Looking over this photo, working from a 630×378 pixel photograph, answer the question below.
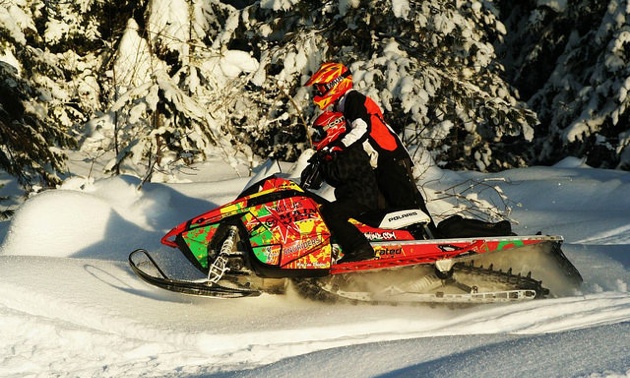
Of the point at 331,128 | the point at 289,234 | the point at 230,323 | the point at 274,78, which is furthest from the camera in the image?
the point at 274,78

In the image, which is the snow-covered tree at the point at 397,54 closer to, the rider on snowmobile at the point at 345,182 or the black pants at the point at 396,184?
the black pants at the point at 396,184

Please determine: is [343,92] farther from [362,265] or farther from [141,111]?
[141,111]

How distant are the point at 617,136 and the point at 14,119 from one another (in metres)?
10.6

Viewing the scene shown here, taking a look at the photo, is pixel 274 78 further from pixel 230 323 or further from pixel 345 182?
pixel 230 323

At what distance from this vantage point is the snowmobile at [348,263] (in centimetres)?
474

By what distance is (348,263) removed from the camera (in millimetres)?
4926

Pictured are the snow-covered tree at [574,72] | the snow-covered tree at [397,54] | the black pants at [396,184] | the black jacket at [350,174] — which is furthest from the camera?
the snow-covered tree at [574,72]

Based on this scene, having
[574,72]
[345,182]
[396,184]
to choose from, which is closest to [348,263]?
[345,182]

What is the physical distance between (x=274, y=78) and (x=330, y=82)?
4198 mm

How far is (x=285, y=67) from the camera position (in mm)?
8836

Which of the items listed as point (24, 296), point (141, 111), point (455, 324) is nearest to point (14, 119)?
point (141, 111)

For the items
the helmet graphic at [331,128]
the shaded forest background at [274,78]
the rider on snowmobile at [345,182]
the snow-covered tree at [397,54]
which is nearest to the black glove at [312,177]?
the rider on snowmobile at [345,182]

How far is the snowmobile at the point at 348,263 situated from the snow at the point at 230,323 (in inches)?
5.7

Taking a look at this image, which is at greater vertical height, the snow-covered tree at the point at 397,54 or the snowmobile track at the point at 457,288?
the snow-covered tree at the point at 397,54
